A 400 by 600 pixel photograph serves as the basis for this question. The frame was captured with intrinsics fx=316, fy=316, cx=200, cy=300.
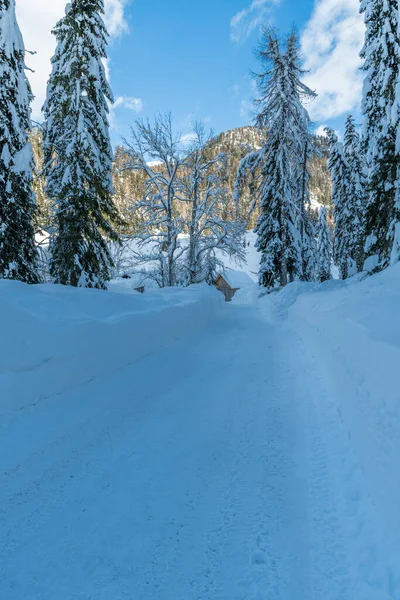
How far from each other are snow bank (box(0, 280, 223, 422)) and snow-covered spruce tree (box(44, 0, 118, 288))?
469cm

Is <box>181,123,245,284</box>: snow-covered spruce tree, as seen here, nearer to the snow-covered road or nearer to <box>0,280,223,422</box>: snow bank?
<box>0,280,223,422</box>: snow bank

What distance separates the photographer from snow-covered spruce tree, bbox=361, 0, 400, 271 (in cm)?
911

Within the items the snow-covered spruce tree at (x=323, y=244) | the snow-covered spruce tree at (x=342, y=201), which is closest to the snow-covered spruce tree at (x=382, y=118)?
the snow-covered spruce tree at (x=342, y=201)

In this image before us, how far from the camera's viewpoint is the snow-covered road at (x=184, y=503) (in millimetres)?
1997

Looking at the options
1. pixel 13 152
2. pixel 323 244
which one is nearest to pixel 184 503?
pixel 13 152

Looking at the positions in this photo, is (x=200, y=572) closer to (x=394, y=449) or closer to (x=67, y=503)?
(x=67, y=503)

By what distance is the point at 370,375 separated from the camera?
361 cm

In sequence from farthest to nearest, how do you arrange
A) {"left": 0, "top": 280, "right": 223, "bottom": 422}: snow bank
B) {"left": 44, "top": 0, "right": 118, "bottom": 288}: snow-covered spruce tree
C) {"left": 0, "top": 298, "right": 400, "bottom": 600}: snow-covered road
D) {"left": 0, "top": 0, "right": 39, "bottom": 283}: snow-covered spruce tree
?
1. {"left": 44, "top": 0, "right": 118, "bottom": 288}: snow-covered spruce tree
2. {"left": 0, "top": 0, "right": 39, "bottom": 283}: snow-covered spruce tree
3. {"left": 0, "top": 280, "right": 223, "bottom": 422}: snow bank
4. {"left": 0, "top": 298, "right": 400, "bottom": 600}: snow-covered road

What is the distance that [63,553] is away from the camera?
210cm

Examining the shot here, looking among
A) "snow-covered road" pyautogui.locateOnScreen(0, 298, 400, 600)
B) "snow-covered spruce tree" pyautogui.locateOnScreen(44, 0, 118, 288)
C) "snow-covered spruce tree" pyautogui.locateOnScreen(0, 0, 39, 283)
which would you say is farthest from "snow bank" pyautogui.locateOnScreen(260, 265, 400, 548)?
"snow-covered spruce tree" pyautogui.locateOnScreen(0, 0, 39, 283)

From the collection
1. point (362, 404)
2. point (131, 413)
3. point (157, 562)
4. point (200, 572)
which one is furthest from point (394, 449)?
point (131, 413)

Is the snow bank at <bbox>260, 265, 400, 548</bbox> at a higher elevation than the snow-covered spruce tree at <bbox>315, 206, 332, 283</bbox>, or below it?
below

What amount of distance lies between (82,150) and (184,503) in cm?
1193

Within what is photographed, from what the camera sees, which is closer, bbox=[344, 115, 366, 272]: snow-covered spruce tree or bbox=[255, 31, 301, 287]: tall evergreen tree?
bbox=[255, 31, 301, 287]: tall evergreen tree
